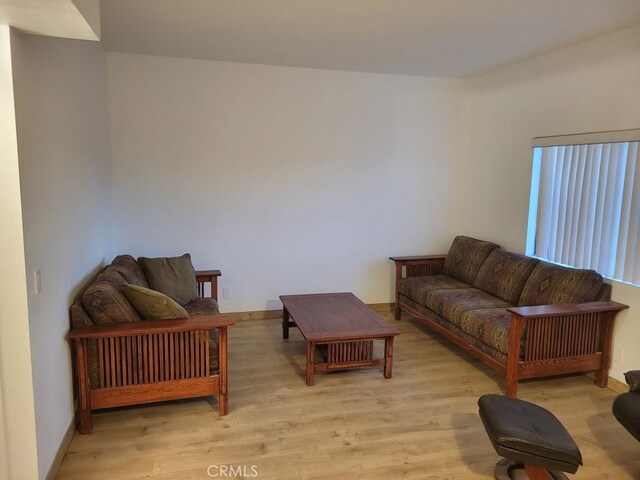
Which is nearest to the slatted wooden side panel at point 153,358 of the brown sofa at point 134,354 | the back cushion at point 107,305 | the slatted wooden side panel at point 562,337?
the brown sofa at point 134,354

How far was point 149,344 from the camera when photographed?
8.89 ft

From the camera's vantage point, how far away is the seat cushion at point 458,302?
3703 mm

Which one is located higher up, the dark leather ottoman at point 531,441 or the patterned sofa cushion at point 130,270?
the patterned sofa cushion at point 130,270

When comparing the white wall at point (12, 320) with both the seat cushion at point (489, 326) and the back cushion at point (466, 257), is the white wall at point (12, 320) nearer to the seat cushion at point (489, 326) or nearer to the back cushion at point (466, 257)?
the seat cushion at point (489, 326)

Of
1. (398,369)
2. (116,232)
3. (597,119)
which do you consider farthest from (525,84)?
(116,232)

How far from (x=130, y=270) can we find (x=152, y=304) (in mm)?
786

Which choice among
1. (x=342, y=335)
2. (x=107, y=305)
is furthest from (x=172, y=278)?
(x=342, y=335)

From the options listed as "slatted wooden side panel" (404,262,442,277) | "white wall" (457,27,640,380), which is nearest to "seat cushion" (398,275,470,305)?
"slatted wooden side panel" (404,262,442,277)

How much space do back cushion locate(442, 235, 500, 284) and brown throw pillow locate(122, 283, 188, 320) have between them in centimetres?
283

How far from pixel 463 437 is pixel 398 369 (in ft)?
3.19

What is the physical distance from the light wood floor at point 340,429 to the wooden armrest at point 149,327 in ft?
1.98

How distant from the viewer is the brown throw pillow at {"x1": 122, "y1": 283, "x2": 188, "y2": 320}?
2.80 meters

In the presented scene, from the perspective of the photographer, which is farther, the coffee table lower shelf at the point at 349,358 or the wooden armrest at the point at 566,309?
the coffee table lower shelf at the point at 349,358

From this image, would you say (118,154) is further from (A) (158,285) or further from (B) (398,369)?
(B) (398,369)
